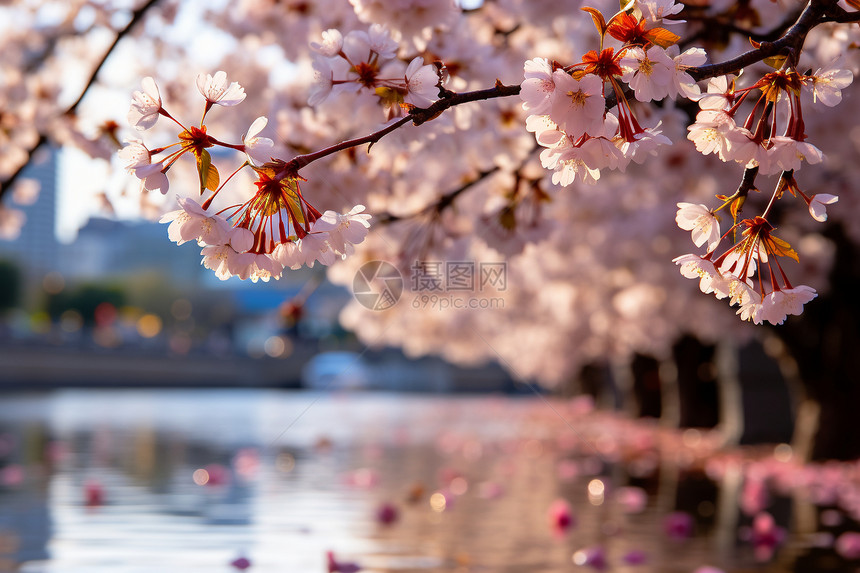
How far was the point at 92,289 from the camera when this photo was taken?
75.0m

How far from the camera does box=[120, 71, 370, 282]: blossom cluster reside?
180 cm

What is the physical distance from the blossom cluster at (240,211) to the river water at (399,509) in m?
2.71

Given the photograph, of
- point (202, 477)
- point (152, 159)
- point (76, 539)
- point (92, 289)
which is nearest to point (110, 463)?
point (202, 477)

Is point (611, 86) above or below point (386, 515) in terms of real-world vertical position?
above

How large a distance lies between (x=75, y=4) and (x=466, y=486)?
512 centimetres

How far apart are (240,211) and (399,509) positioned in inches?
216

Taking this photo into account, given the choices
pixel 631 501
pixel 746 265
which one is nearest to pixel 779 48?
pixel 746 265

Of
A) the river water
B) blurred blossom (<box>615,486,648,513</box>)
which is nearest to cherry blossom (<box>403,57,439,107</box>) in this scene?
the river water

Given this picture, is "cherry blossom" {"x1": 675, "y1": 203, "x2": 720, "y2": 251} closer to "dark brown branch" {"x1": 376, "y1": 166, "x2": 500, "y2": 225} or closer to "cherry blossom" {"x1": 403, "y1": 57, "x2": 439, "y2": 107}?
"cherry blossom" {"x1": 403, "y1": 57, "x2": 439, "y2": 107}

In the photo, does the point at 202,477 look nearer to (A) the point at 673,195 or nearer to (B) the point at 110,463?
(B) the point at 110,463

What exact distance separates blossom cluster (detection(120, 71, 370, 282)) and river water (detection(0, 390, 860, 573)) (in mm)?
2711

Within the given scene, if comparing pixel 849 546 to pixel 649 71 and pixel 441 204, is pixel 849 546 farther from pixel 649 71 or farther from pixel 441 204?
pixel 649 71

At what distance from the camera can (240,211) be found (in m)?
1.88

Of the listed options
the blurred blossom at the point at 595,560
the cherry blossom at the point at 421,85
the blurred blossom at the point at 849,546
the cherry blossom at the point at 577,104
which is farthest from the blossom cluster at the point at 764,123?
the blurred blossom at the point at 849,546
